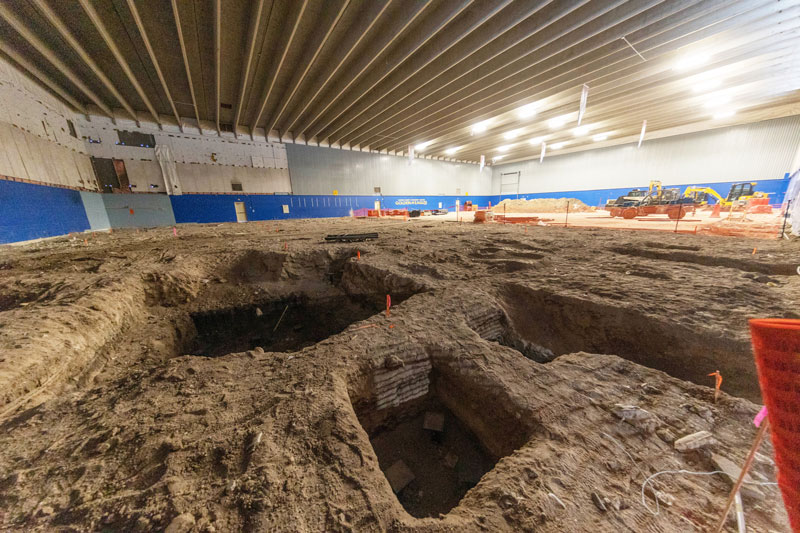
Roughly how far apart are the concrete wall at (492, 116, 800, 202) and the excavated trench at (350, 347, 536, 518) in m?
23.4

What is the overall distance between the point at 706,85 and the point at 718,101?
8.98 feet

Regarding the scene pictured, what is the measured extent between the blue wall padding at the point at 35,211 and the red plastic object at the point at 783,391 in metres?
12.5

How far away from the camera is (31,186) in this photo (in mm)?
7387

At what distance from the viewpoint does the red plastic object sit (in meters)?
0.65

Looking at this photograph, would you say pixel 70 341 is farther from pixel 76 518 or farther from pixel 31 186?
pixel 31 186

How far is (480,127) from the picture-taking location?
1431 cm

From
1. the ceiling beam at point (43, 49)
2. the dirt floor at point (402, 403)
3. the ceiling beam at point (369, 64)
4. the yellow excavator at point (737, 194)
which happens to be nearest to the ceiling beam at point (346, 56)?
the ceiling beam at point (369, 64)

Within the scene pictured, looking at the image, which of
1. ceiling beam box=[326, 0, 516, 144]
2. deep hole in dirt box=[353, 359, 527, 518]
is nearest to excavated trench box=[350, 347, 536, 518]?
deep hole in dirt box=[353, 359, 527, 518]

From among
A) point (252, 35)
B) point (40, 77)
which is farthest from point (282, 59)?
point (40, 77)

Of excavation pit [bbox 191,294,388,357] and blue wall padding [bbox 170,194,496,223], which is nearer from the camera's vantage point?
excavation pit [bbox 191,294,388,357]

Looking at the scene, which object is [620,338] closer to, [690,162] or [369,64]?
[369,64]

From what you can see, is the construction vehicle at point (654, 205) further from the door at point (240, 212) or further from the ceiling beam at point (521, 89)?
→ the door at point (240, 212)

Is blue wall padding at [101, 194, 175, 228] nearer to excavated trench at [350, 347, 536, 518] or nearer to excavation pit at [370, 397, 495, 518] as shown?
excavated trench at [350, 347, 536, 518]

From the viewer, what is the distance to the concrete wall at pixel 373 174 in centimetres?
1605
